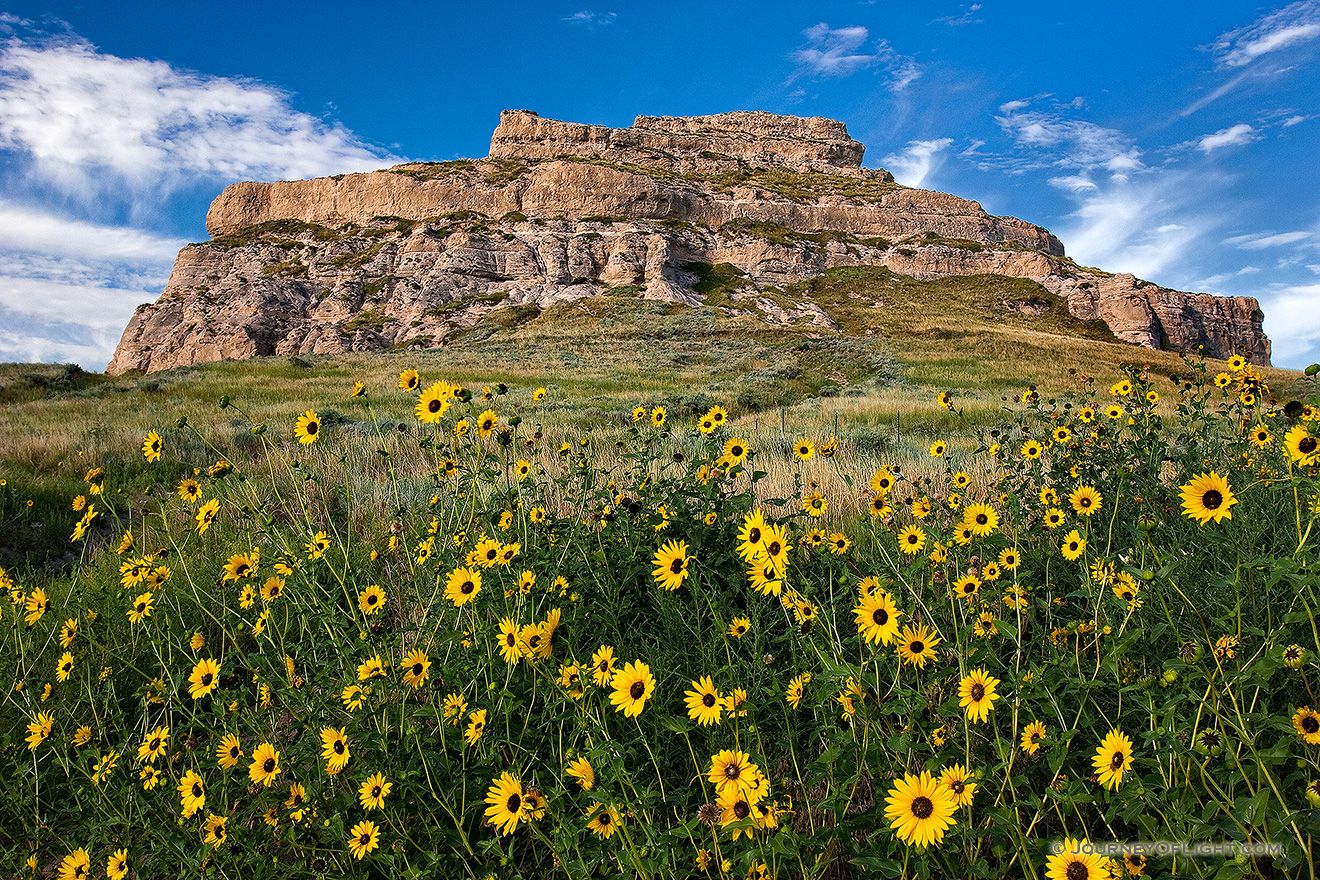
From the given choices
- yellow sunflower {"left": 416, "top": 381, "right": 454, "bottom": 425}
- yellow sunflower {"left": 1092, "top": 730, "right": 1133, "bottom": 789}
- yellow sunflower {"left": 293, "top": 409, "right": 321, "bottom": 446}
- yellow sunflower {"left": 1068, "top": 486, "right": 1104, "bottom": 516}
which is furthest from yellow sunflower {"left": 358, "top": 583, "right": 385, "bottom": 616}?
yellow sunflower {"left": 1068, "top": 486, "right": 1104, "bottom": 516}

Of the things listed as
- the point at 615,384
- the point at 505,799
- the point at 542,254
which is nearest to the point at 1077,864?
the point at 505,799

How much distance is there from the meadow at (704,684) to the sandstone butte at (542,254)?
130ft

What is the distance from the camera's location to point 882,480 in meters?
2.29

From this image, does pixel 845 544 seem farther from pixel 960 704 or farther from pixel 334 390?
pixel 334 390

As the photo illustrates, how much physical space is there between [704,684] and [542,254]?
186ft

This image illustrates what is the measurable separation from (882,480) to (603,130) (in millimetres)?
101445

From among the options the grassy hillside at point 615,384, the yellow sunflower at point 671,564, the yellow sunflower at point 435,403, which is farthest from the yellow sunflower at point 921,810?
the grassy hillside at point 615,384

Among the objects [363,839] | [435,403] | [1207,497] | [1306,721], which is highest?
[435,403]

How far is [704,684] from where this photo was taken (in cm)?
151

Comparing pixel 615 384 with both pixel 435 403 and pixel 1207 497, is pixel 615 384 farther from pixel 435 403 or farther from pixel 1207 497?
pixel 1207 497

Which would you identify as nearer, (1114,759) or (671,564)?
(1114,759)

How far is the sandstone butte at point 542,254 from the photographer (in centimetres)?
4825

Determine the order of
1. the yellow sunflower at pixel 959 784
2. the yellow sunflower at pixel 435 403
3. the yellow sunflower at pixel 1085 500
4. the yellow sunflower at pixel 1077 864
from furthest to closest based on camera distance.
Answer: the yellow sunflower at pixel 435 403, the yellow sunflower at pixel 1085 500, the yellow sunflower at pixel 959 784, the yellow sunflower at pixel 1077 864

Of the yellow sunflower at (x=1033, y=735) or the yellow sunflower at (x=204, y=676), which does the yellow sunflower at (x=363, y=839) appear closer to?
the yellow sunflower at (x=204, y=676)
